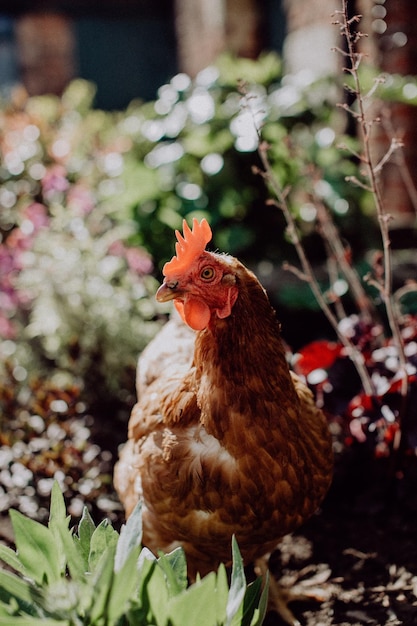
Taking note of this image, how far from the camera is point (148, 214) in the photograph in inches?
149

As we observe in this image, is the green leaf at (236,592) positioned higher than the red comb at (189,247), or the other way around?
the red comb at (189,247)

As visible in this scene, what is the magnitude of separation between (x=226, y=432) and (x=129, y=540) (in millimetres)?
495

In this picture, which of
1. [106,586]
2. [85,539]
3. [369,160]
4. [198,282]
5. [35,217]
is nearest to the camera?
[106,586]

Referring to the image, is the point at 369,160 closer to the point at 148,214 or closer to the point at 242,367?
the point at 242,367

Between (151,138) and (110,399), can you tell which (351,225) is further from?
(110,399)

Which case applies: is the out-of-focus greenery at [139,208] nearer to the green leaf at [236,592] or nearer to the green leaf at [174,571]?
the green leaf at [174,571]

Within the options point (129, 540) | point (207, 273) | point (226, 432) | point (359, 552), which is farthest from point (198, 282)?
point (359, 552)

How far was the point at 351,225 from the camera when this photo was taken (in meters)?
4.05

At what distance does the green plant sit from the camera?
108 centimetres

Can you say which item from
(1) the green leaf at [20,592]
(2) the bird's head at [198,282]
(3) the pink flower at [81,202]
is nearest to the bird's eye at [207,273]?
(2) the bird's head at [198,282]

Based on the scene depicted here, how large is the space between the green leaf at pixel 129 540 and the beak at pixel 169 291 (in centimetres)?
53

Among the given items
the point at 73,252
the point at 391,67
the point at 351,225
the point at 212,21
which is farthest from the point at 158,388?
the point at 212,21

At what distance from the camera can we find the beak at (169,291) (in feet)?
5.03

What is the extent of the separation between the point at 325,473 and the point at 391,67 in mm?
3475
